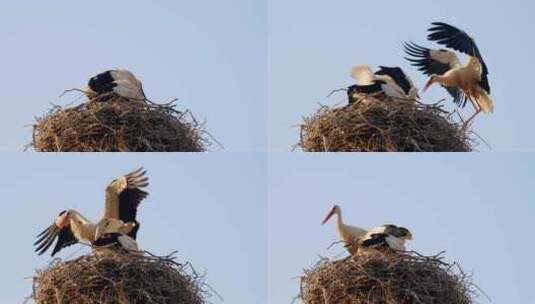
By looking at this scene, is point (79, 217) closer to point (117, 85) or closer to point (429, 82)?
point (117, 85)

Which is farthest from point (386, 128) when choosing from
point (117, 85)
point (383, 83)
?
point (117, 85)

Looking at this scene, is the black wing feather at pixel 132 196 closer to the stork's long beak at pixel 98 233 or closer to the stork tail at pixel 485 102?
the stork's long beak at pixel 98 233

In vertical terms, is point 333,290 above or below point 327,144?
below

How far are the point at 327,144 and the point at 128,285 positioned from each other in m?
1.30

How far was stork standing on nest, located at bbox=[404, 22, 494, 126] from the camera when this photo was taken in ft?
33.3

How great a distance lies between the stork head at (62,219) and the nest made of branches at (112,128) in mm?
366

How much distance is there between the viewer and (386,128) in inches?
382

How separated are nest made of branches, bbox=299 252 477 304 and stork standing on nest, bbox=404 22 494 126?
980 millimetres

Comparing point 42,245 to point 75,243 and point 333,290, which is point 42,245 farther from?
point 333,290

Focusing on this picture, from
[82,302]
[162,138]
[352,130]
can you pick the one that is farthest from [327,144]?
[82,302]

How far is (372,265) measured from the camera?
927 cm

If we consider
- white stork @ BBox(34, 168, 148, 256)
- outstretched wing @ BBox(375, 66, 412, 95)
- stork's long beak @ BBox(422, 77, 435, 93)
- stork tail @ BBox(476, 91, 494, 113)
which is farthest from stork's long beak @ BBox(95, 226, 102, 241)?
stork tail @ BBox(476, 91, 494, 113)

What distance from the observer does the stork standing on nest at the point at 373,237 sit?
9.45 metres

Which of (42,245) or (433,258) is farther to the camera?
(42,245)
